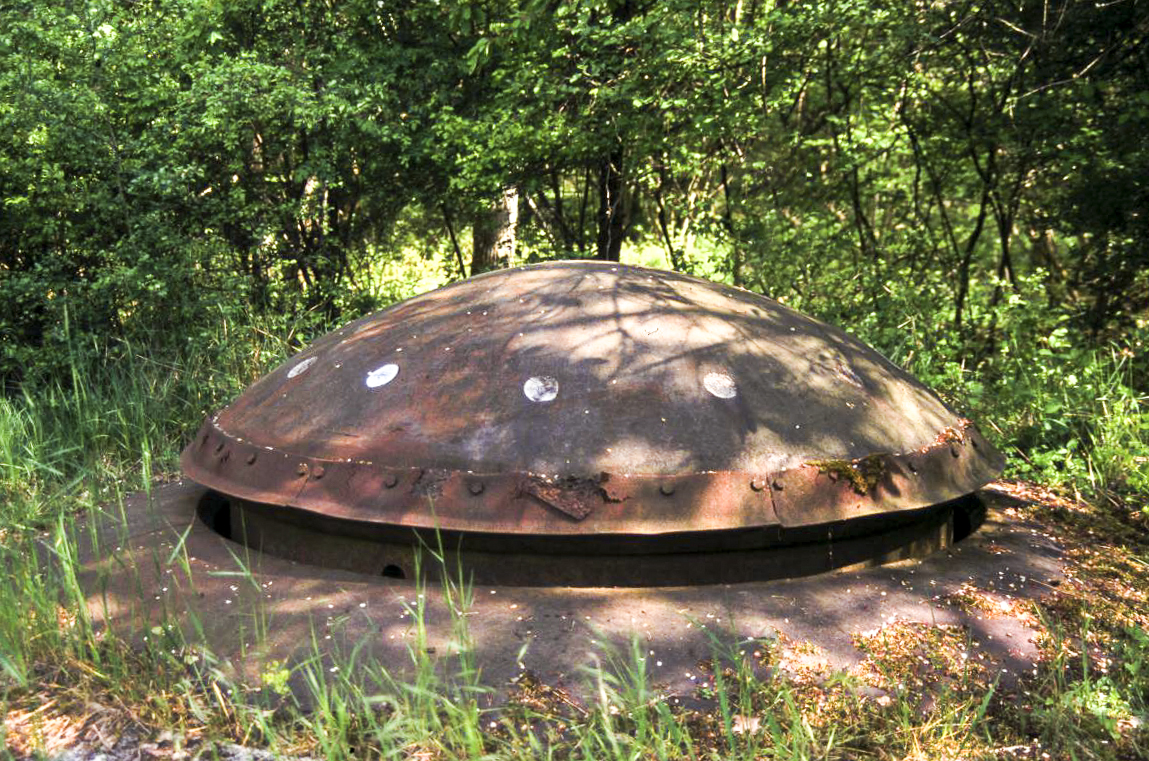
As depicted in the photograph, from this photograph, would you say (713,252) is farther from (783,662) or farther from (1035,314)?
(783,662)

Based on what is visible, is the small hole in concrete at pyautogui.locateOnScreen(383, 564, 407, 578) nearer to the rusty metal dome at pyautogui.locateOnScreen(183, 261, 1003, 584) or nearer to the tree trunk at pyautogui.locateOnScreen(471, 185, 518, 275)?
the rusty metal dome at pyautogui.locateOnScreen(183, 261, 1003, 584)

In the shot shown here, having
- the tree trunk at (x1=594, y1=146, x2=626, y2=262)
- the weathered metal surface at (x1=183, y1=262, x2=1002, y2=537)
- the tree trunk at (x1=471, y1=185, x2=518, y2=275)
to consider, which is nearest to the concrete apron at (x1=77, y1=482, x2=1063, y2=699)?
the weathered metal surface at (x1=183, y1=262, x2=1002, y2=537)

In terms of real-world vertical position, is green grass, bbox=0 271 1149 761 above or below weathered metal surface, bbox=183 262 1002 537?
below

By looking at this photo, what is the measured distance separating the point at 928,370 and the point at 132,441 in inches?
174

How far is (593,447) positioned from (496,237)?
6.27 metres

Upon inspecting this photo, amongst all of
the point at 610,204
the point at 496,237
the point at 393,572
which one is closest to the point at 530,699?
the point at 393,572

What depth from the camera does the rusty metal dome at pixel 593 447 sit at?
3008 mm

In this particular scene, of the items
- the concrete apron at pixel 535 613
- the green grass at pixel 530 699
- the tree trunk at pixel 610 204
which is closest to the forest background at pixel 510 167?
the tree trunk at pixel 610 204

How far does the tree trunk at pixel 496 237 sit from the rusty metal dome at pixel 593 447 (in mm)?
5172

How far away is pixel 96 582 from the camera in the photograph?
10.3 ft

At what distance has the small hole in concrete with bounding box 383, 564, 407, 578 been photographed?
3.15 meters

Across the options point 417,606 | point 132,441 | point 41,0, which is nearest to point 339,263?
point 41,0

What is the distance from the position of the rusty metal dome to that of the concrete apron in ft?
0.39

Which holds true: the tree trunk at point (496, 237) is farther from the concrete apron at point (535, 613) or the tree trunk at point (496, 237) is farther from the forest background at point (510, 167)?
the concrete apron at point (535, 613)
